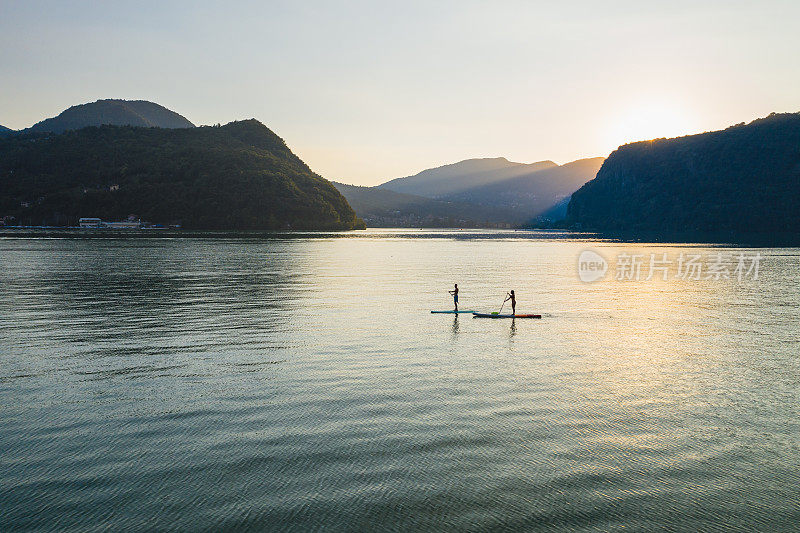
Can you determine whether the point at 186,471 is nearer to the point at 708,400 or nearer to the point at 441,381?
the point at 441,381

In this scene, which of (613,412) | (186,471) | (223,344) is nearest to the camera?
(186,471)

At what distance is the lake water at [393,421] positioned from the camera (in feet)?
40.8

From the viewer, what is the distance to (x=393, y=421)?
18016mm

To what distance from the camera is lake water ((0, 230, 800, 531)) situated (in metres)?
12.4

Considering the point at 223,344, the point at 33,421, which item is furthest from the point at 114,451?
the point at 223,344

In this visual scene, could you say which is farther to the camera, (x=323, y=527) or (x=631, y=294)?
(x=631, y=294)

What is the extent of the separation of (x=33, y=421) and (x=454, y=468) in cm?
1437

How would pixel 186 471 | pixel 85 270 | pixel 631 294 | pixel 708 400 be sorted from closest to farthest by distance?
pixel 186 471, pixel 708 400, pixel 631 294, pixel 85 270

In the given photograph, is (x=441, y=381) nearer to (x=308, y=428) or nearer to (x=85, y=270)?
(x=308, y=428)

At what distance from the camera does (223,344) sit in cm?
3047

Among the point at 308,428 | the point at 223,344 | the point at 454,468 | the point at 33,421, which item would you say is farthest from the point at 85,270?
the point at 454,468

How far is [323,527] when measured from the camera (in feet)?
37.9

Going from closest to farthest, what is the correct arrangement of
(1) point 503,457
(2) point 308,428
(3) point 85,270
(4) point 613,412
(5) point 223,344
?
(1) point 503,457 < (2) point 308,428 < (4) point 613,412 < (5) point 223,344 < (3) point 85,270

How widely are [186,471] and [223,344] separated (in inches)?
666
